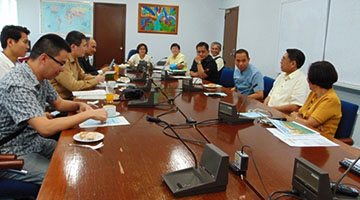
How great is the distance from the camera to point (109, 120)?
173 centimetres

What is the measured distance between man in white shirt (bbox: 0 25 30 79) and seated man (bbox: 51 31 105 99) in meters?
0.42

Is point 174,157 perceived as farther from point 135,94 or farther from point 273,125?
point 135,94

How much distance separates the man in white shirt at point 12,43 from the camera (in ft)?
9.09

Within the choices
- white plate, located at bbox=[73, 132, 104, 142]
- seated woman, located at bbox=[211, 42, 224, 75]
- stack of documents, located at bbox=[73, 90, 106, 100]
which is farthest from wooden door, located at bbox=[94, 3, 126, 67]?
white plate, located at bbox=[73, 132, 104, 142]

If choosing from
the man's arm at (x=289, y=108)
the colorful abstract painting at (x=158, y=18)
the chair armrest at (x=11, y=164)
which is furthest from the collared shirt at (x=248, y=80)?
the colorful abstract painting at (x=158, y=18)

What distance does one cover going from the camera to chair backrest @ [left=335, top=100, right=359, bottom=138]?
2078mm

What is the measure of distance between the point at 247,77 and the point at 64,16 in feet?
18.3

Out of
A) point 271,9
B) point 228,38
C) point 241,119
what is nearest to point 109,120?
point 241,119

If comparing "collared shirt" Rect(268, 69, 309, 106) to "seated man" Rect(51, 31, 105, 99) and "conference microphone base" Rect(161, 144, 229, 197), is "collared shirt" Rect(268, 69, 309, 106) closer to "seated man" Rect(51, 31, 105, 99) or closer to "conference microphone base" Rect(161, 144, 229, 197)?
"seated man" Rect(51, 31, 105, 99)

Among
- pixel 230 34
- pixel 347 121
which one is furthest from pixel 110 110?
pixel 230 34

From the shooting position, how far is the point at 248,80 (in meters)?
3.57

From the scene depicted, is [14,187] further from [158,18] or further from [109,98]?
[158,18]

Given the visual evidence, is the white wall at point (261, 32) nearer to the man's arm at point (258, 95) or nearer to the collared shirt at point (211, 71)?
the collared shirt at point (211, 71)

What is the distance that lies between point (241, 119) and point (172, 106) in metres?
0.55
